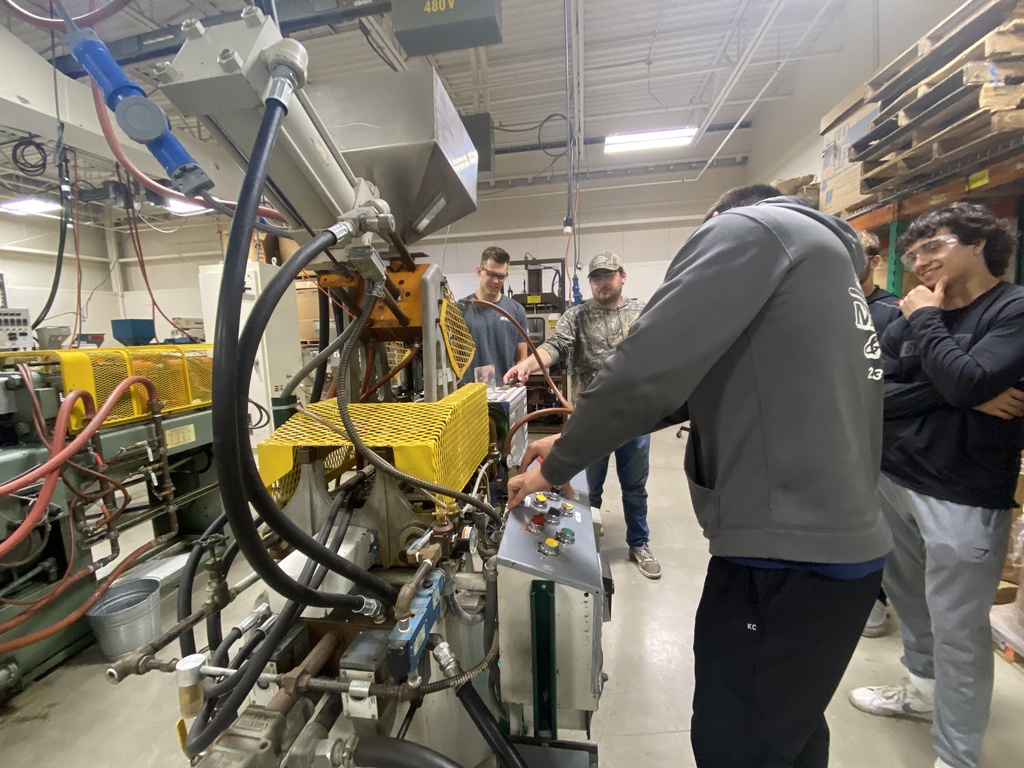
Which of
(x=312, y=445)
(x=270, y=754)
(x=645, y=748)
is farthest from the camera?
(x=645, y=748)

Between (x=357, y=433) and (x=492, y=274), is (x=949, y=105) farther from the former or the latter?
(x=357, y=433)

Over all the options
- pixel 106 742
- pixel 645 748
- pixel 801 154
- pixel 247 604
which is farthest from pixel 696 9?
pixel 106 742

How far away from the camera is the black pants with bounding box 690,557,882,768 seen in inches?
30.1

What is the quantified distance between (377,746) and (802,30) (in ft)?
17.4

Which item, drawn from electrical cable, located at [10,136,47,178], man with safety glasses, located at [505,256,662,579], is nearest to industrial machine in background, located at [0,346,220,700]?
man with safety glasses, located at [505,256,662,579]

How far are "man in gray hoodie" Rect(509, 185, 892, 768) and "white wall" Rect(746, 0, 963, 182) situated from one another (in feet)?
9.30

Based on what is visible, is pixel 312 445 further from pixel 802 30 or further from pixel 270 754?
pixel 802 30

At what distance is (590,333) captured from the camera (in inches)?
92.3

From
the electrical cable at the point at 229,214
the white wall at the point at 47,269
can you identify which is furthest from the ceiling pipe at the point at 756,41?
the white wall at the point at 47,269

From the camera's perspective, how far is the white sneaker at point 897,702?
1.41 meters

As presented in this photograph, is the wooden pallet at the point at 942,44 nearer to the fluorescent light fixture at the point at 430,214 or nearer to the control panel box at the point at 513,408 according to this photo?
the fluorescent light fixture at the point at 430,214

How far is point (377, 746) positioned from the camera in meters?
0.66

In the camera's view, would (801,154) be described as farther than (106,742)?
Yes

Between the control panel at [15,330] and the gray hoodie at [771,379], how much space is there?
2779 millimetres
